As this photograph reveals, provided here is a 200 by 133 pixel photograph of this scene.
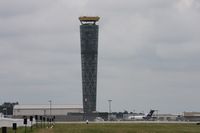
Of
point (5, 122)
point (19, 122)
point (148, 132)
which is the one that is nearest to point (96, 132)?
point (148, 132)

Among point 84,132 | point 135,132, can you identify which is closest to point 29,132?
point 84,132

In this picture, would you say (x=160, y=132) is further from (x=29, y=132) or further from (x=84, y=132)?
(x=29, y=132)

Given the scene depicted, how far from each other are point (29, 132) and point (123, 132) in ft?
38.8

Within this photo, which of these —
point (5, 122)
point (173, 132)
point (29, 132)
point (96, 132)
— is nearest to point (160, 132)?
point (173, 132)

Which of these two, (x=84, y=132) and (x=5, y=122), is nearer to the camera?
(x=84, y=132)

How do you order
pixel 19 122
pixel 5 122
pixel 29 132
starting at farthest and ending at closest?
pixel 19 122, pixel 5 122, pixel 29 132

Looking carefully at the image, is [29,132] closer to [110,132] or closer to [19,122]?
[110,132]

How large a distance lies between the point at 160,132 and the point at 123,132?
467 cm

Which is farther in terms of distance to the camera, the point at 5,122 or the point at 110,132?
the point at 5,122

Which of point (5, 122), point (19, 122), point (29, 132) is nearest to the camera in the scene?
point (29, 132)

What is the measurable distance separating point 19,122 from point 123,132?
131ft

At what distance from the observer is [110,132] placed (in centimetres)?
8356

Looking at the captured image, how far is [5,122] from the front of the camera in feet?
328

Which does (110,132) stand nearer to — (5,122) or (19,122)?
(5,122)
